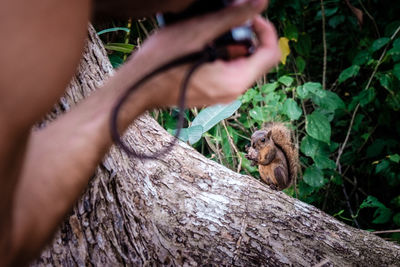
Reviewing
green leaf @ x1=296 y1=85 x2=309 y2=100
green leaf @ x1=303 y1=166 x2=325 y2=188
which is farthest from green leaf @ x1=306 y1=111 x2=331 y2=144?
green leaf @ x1=303 y1=166 x2=325 y2=188

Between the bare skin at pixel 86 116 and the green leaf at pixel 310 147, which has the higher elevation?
the bare skin at pixel 86 116

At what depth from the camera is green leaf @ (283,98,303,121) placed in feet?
6.05

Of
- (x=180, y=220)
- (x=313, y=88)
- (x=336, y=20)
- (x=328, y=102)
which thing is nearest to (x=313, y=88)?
(x=313, y=88)

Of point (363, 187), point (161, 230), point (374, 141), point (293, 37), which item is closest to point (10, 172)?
point (161, 230)

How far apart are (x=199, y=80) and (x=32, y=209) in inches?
8.3

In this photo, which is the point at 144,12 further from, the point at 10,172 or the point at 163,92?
the point at 10,172

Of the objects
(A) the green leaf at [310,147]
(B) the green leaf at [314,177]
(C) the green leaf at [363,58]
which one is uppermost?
(C) the green leaf at [363,58]

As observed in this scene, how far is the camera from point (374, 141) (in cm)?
226

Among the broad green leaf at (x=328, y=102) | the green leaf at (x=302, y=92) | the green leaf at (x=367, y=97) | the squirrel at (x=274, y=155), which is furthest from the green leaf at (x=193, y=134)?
the green leaf at (x=367, y=97)

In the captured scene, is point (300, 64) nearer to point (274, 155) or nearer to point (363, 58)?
point (363, 58)

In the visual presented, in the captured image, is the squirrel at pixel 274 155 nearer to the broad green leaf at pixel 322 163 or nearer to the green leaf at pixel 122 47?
the broad green leaf at pixel 322 163

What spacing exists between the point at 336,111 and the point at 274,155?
67 cm

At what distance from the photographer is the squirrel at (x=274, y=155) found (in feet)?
6.29

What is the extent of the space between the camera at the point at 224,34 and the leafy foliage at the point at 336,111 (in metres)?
1.14
